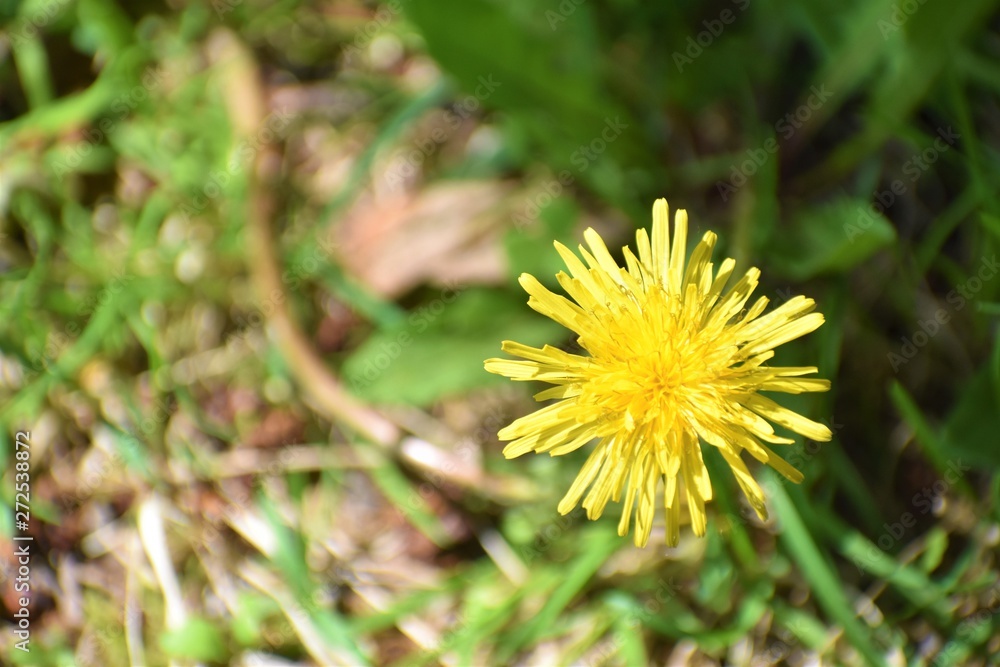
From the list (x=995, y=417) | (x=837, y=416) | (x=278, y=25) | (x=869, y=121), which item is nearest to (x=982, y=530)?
(x=995, y=417)

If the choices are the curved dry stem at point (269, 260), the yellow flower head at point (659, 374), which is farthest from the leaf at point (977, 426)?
the curved dry stem at point (269, 260)

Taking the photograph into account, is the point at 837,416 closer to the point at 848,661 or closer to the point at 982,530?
the point at 982,530

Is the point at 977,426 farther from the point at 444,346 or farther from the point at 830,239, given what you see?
the point at 444,346

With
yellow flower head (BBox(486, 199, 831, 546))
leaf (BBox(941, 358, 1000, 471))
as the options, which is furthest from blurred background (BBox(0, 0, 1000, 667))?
yellow flower head (BBox(486, 199, 831, 546))

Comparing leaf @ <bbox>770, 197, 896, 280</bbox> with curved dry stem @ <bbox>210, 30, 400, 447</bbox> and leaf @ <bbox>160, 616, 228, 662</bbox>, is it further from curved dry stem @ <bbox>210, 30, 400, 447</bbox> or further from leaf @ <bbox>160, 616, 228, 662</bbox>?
leaf @ <bbox>160, 616, 228, 662</bbox>

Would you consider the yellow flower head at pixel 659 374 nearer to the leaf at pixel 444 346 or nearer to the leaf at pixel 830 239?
the leaf at pixel 830 239

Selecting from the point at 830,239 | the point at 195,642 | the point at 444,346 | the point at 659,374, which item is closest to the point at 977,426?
the point at 830,239
